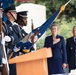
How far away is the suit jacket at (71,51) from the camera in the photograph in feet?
18.0

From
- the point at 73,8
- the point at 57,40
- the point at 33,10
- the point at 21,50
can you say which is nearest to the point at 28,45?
the point at 21,50

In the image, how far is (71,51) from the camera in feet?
18.2

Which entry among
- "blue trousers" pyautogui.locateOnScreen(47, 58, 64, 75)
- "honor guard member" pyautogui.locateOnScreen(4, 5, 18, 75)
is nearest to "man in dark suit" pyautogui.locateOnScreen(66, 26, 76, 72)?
"blue trousers" pyautogui.locateOnScreen(47, 58, 64, 75)

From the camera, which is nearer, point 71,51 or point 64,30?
point 71,51

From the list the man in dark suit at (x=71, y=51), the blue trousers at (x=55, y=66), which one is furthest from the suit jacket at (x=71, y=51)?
the blue trousers at (x=55, y=66)

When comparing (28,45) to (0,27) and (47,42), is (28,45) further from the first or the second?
(47,42)

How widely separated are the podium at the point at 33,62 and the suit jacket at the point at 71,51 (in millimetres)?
1990

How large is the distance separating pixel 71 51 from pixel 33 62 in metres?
2.06

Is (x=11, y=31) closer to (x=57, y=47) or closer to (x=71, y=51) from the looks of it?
(x=57, y=47)

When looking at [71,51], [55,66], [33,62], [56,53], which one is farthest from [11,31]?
[71,51]

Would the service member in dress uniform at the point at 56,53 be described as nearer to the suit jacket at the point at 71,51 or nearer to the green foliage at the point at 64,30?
the suit jacket at the point at 71,51

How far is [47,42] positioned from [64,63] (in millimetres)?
418

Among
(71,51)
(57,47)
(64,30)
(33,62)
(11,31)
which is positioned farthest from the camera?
(64,30)

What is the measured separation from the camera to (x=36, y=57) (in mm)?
3516
